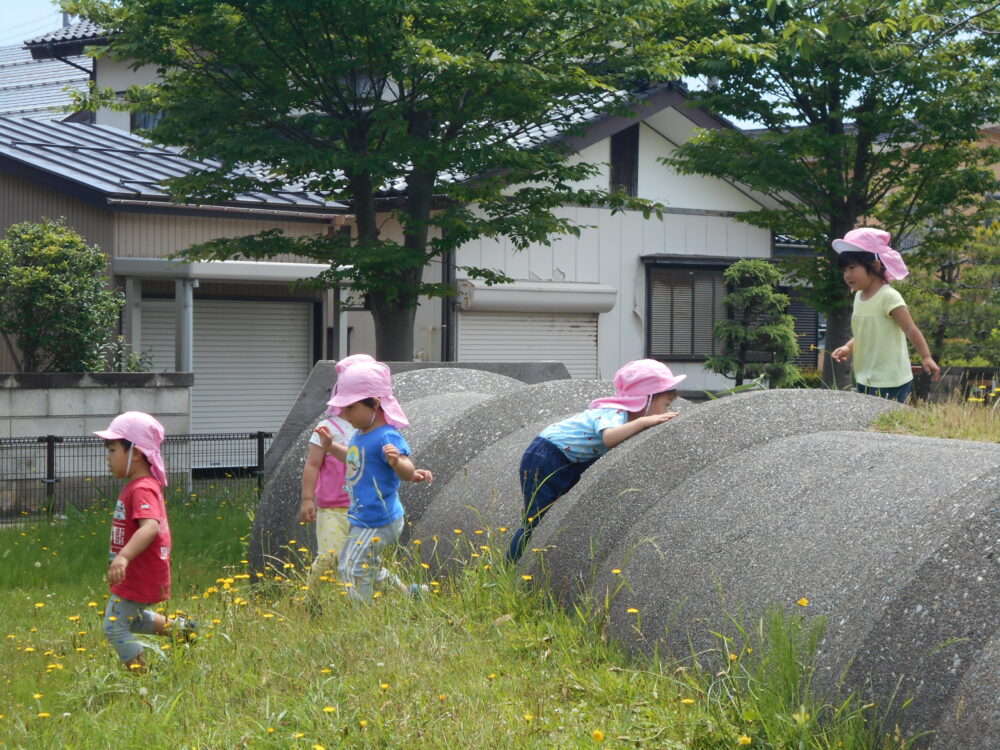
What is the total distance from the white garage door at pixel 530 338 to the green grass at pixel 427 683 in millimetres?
12597

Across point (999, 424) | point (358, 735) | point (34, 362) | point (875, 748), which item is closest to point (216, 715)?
point (358, 735)

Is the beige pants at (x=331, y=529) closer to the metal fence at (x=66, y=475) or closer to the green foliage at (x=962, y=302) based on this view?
the metal fence at (x=66, y=475)

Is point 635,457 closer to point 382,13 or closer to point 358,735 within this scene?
point 358,735

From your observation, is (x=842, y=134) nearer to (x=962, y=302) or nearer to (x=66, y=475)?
(x=962, y=302)

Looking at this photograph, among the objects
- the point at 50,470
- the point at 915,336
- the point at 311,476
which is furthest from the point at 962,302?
the point at 311,476

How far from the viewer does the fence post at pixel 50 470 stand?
1176 cm

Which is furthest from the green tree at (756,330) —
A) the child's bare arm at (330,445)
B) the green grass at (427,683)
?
the green grass at (427,683)

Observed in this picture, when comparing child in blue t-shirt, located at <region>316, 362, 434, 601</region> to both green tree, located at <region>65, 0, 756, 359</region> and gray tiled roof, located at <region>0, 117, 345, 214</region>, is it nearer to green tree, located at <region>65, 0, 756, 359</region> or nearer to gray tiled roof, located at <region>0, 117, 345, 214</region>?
green tree, located at <region>65, 0, 756, 359</region>

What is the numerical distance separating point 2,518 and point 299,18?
5605 millimetres

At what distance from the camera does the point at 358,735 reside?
3.75m

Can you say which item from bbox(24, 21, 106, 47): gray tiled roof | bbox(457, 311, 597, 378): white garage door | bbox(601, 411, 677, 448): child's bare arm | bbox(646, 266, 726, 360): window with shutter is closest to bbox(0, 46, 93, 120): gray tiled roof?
bbox(24, 21, 106, 47): gray tiled roof

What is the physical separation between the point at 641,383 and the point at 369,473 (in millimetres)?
1430

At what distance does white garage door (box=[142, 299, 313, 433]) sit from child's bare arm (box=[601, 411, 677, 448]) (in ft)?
38.0

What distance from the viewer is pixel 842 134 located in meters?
16.3
